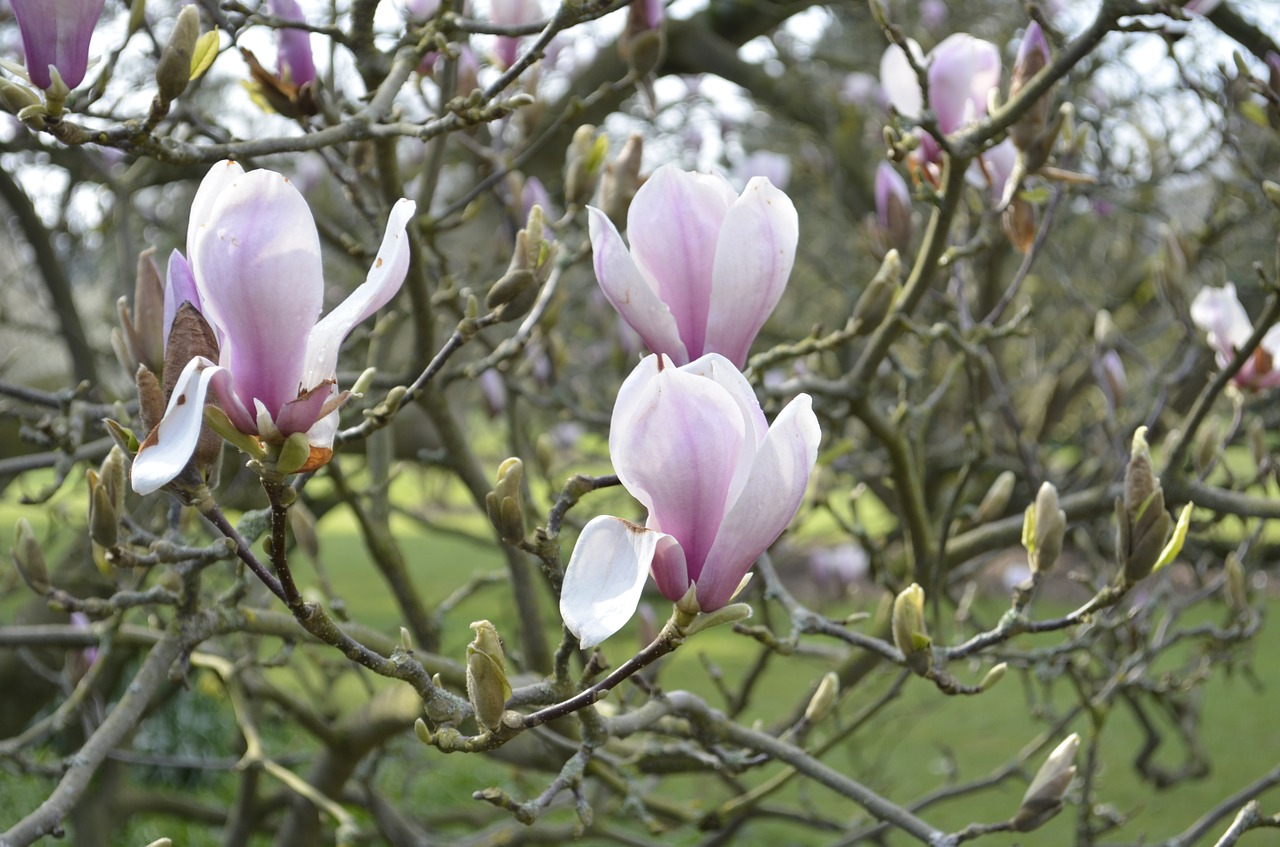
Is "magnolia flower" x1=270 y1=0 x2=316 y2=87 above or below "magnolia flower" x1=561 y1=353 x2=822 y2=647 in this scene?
above

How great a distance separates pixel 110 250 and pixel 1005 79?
276 cm

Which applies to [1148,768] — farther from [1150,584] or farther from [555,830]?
[555,830]

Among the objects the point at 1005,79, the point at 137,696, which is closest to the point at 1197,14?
the point at 137,696

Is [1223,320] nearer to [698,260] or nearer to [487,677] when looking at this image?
[698,260]

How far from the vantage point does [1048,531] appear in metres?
0.83

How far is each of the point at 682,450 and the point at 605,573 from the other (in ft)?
0.21

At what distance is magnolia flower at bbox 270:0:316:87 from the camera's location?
958 mm

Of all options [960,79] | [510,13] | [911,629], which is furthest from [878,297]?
[510,13]

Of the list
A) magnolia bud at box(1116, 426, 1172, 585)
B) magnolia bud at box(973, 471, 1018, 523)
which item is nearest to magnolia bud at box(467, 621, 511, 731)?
magnolia bud at box(1116, 426, 1172, 585)

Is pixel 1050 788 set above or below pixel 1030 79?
below

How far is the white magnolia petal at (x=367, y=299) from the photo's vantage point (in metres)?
0.51

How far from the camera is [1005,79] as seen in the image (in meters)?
3.04

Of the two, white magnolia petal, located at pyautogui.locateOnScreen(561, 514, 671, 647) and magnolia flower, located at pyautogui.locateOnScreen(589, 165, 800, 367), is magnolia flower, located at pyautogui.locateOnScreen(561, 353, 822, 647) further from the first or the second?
magnolia flower, located at pyautogui.locateOnScreen(589, 165, 800, 367)

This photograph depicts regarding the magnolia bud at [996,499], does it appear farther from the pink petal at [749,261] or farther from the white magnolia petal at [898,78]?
the pink petal at [749,261]
